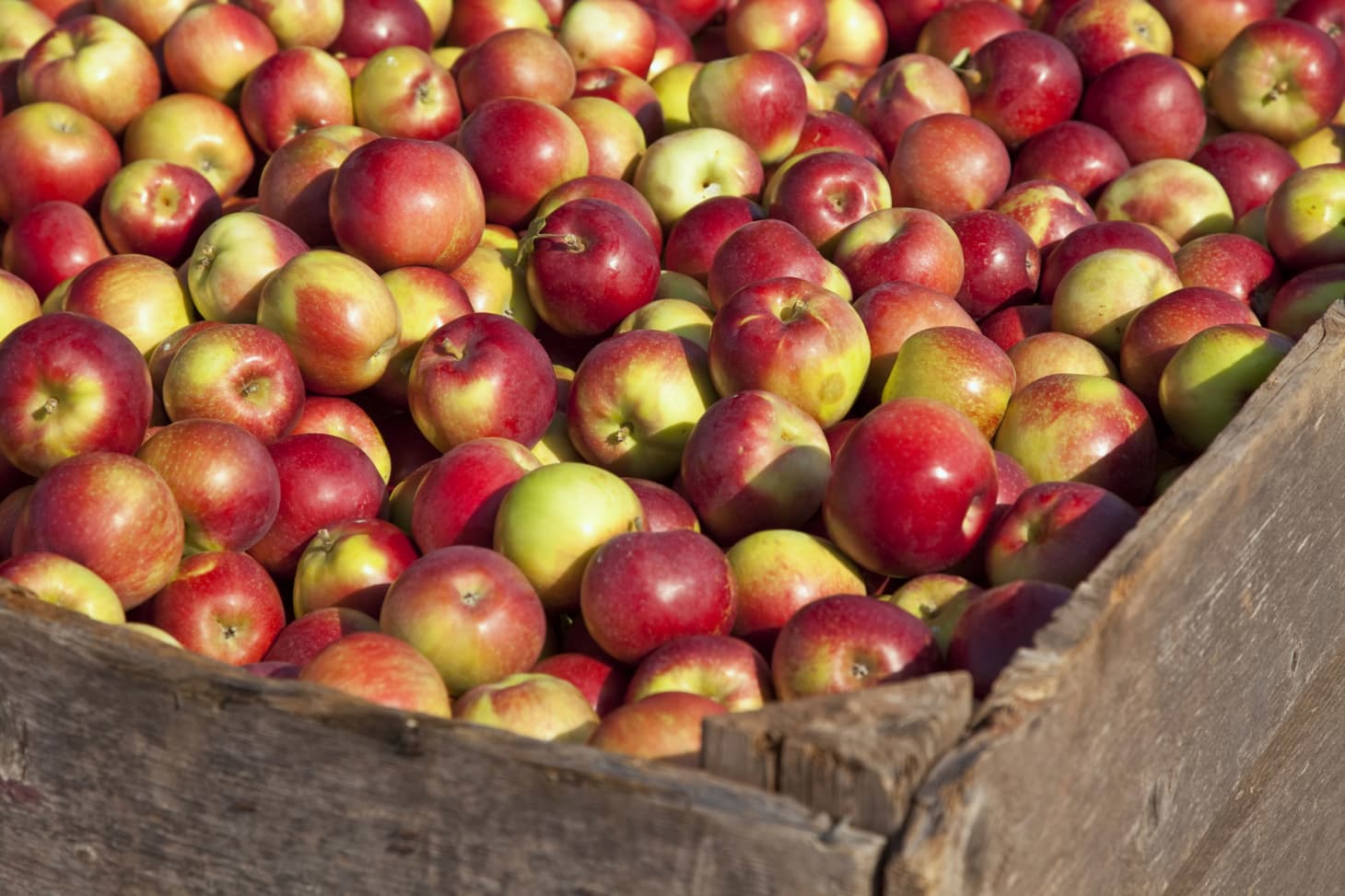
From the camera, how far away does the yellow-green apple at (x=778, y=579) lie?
6.81 ft

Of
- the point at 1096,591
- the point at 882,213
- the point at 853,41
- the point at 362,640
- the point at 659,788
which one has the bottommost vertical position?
the point at 362,640

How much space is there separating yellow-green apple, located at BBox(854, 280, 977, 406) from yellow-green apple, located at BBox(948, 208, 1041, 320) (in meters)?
0.27

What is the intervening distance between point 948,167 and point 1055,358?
71 cm

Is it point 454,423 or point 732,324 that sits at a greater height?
point 732,324

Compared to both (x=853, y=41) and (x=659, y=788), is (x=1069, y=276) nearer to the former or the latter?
(x=853, y=41)

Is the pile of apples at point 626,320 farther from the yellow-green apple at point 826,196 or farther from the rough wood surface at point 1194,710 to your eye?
the rough wood surface at point 1194,710

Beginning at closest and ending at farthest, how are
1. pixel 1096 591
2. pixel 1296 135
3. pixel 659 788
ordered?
pixel 659 788 < pixel 1096 591 < pixel 1296 135

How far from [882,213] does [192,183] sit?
145 cm

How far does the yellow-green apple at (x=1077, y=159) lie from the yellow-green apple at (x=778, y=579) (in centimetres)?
155

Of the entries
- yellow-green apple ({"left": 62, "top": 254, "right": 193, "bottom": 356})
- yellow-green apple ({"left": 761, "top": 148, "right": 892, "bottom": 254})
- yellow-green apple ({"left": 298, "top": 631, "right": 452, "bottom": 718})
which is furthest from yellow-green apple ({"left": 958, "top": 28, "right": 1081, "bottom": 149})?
yellow-green apple ({"left": 298, "top": 631, "right": 452, "bottom": 718})

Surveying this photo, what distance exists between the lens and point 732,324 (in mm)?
2436

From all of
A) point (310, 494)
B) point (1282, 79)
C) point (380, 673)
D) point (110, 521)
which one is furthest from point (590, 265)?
point (1282, 79)

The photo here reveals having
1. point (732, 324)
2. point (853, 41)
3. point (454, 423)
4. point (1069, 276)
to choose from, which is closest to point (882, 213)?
point (1069, 276)

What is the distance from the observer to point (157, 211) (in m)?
3.03
